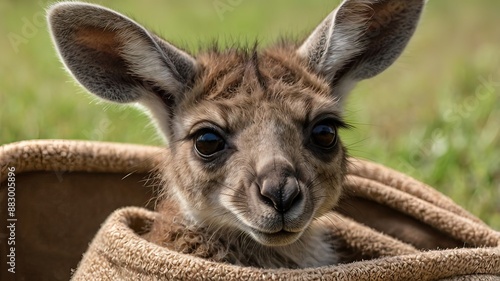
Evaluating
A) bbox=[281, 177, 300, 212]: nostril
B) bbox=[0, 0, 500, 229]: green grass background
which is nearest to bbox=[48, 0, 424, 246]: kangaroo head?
bbox=[281, 177, 300, 212]: nostril

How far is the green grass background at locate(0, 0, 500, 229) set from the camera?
530 cm

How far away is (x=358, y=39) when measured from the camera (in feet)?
12.0

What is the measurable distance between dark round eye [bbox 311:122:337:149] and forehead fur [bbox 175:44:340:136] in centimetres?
6

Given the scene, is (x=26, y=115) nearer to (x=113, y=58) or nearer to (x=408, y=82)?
(x=113, y=58)

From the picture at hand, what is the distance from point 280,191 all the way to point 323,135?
19.4 inches

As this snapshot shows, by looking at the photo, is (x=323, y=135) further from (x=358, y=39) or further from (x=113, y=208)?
(x=113, y=208)

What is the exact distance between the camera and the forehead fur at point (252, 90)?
124 inches

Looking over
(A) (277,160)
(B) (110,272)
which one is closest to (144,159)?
(B) (110,272)

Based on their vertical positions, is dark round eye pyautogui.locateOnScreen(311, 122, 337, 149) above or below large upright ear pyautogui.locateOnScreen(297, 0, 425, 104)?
below

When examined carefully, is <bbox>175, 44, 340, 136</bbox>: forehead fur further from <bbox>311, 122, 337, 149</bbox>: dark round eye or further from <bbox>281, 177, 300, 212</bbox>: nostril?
<bbox>281, 177, 300, 212</bbox>: nostril

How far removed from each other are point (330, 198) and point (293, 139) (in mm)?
350

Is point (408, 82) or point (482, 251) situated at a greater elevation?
point (482, 251)

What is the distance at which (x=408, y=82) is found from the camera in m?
7.45

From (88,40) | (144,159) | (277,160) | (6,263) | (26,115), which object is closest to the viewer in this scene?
(277,160)
